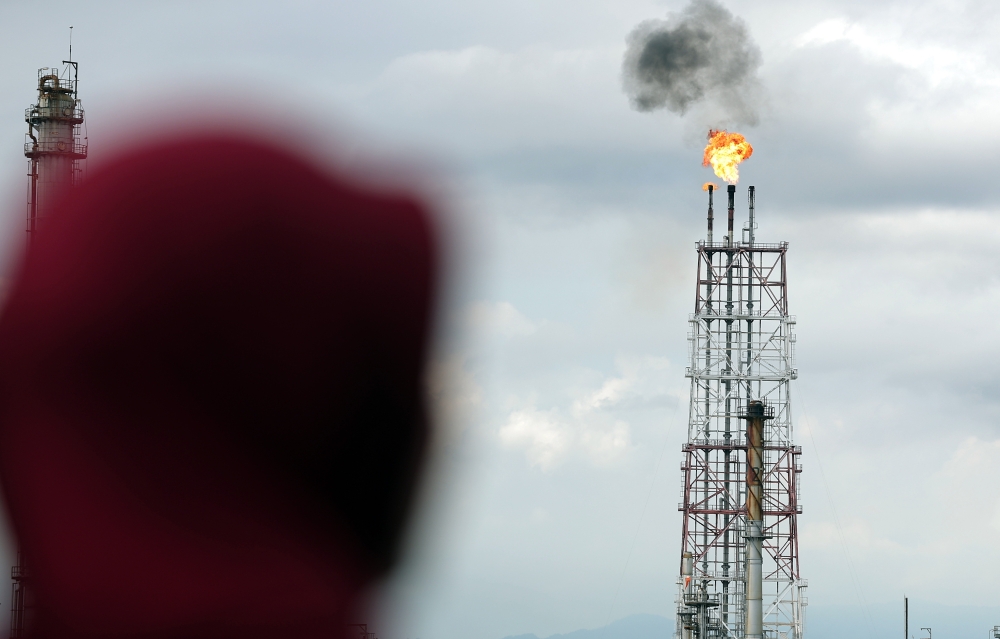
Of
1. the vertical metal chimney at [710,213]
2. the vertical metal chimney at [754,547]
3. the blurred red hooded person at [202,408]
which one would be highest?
the vertical metal chimney at [710,213]

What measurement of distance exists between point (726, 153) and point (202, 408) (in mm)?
74574

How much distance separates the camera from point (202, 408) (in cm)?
640

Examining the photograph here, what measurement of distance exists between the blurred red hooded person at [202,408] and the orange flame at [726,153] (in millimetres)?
74137

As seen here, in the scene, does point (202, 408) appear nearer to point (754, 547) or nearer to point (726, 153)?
point (754, 547)

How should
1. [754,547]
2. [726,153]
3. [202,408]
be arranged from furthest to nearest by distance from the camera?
[726,153], [754,547], [202,408]

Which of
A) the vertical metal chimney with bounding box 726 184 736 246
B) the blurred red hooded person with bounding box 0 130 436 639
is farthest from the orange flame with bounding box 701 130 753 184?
the blurred red hooded person with bounding box 0 130 436 639

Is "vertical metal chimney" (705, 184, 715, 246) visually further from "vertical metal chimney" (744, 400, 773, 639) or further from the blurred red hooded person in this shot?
the blurred red hooded person

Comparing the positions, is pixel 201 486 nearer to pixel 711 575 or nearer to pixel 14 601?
pixel 14 601

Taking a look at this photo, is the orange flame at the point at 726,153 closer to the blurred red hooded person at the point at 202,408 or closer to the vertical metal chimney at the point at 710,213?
the vertical metal chimney at the point at 710,213

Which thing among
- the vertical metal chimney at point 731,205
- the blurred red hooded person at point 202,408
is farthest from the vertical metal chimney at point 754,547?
the blurred red hooded person at point 202,408

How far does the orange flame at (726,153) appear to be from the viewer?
258 feet

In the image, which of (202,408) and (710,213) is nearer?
(202,408)

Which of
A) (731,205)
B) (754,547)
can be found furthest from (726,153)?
(754,547)

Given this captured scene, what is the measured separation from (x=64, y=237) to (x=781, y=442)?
71.1m
